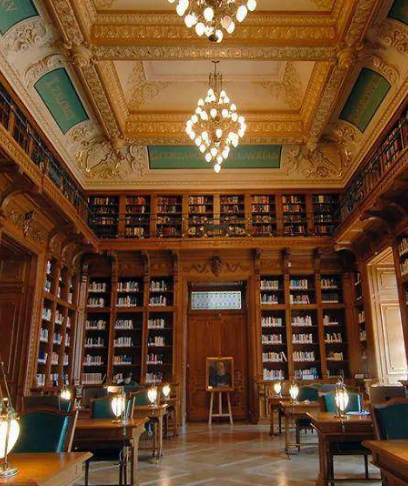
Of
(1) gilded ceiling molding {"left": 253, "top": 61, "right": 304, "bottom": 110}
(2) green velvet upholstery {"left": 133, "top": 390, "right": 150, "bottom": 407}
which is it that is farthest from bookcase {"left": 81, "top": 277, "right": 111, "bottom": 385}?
(1) gilded ceiling molding {"left": 253, "top": 61, "right": 304, "bottom": 110}

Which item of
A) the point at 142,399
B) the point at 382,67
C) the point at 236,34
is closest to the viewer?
the point at 142,399

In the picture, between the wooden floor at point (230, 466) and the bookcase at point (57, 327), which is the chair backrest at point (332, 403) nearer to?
the wooden floor at point (230, 466)

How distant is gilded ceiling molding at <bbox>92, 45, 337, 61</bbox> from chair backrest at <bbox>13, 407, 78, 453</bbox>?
5.64 metres

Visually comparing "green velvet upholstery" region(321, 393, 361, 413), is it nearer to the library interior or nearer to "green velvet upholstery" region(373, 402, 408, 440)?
the library interior

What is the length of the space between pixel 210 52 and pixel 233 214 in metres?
4.08

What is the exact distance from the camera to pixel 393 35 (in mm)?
6457

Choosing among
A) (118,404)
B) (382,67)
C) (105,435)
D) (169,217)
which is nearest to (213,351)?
(169,217)

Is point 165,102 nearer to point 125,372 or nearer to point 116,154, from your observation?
point 116,154

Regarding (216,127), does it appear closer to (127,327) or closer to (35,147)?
(35,147)

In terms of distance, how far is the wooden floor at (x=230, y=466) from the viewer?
14.7 ft

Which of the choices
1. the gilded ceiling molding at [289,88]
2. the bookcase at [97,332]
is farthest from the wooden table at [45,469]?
the gilded ceiling molding at [289,88]

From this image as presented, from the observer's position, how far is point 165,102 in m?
9.45

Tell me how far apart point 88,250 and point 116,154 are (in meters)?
2.30

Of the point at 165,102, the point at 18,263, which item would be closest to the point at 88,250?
the point at 18,263
